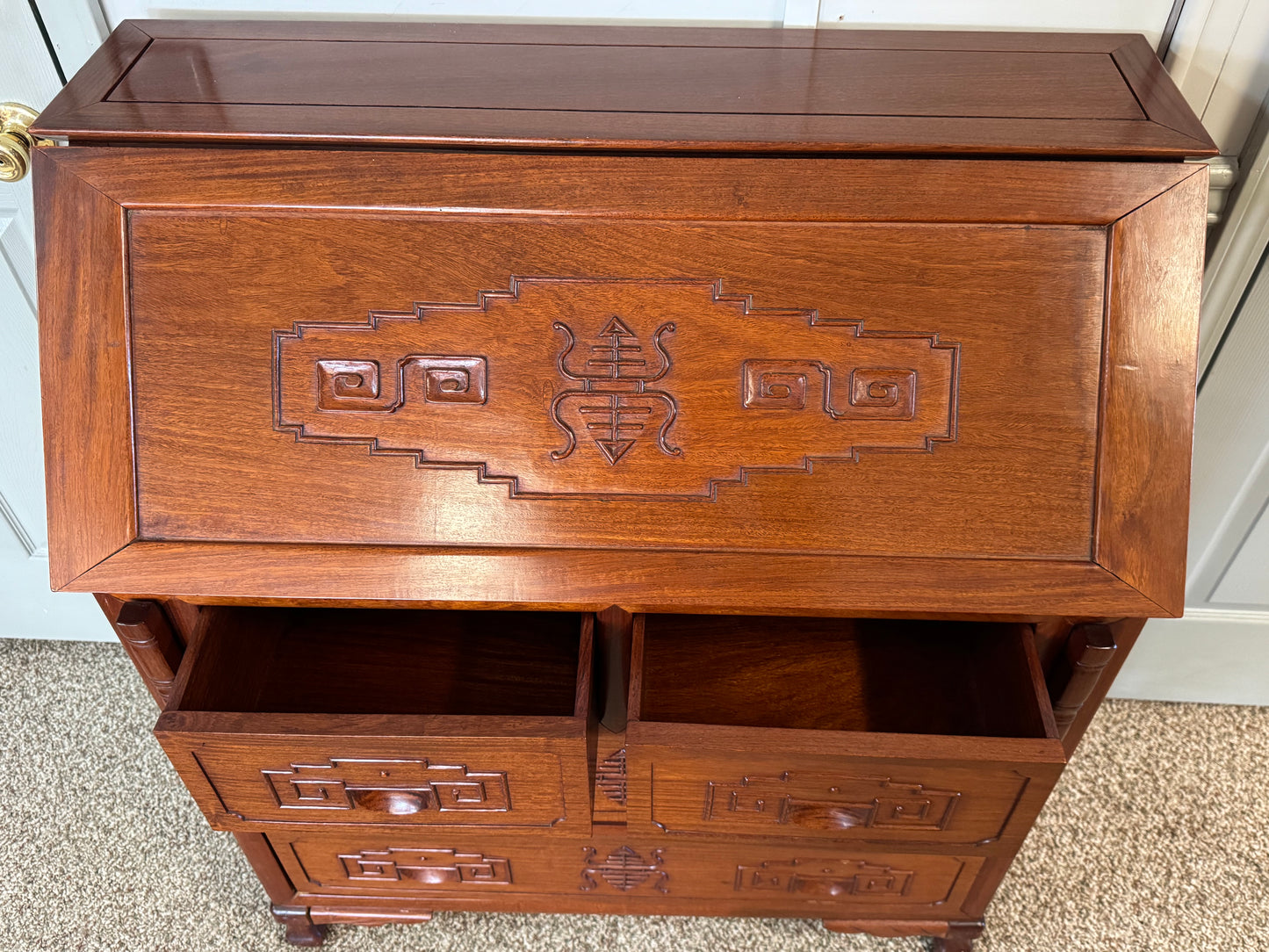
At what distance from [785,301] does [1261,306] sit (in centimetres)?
68

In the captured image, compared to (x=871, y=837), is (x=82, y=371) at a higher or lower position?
higher

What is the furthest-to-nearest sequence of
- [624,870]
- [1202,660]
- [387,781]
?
[1202,660], [624,870], [387,781]

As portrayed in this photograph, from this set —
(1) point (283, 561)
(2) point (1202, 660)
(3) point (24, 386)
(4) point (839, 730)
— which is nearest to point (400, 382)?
(1) point (283, 561)

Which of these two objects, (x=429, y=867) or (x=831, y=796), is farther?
(x=429, y=867)

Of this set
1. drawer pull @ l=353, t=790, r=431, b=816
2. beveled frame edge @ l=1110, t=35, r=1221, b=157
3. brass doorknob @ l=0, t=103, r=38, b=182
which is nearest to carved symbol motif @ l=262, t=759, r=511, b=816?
drawer pull @ l=353, t=790, r=431, b=816

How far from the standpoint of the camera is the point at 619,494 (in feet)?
2.43

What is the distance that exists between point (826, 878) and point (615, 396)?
64cm

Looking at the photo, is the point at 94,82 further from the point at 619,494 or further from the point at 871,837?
the point at 871,837

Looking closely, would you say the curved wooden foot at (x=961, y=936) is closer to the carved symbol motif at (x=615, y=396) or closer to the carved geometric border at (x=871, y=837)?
the carved geometric border at (x=871, y=837)

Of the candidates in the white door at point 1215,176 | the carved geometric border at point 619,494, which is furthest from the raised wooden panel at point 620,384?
the white door at point 1215,176

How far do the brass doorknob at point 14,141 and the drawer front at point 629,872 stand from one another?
0.79m

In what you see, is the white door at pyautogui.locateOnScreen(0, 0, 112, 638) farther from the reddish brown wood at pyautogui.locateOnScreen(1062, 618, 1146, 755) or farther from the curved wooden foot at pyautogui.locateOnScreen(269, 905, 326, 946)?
the reddish brown wood at pyautogui.locateOnScreen(1062, 618, 1146, 755)

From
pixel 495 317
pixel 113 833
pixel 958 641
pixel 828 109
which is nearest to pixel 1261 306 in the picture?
pixel 958 641

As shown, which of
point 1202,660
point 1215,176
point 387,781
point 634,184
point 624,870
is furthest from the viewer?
point 1202,660
